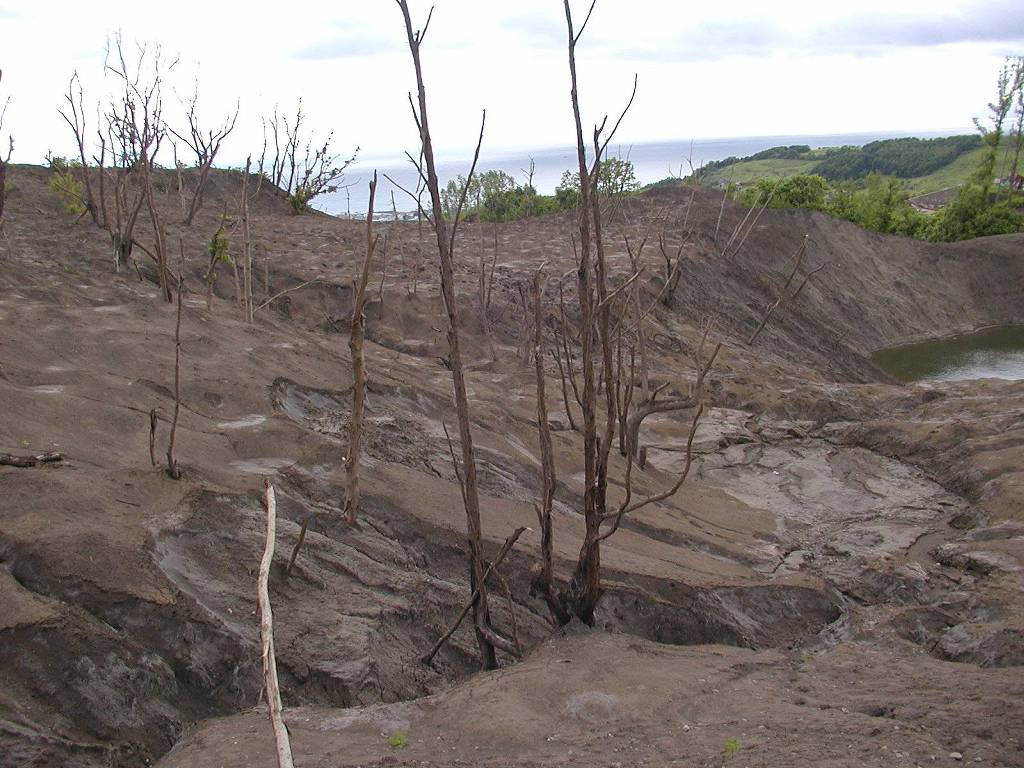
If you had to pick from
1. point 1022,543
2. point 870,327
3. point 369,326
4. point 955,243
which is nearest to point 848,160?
point 955,243

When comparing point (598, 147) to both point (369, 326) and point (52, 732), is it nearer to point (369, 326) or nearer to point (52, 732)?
point (52, 732)

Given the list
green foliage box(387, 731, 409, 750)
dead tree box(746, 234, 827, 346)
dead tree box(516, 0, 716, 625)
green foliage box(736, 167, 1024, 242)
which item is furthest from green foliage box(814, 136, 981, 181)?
green foliage box(387, 731, 409, 750)

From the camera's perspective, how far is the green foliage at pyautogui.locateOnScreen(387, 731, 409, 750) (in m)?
4.79

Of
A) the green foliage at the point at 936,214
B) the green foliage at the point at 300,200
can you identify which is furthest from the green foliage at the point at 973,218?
the green foliage at the point at 300,200

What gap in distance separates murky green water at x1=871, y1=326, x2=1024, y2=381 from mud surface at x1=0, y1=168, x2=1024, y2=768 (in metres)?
7.63

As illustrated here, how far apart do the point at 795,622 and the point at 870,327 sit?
22733 millimetres

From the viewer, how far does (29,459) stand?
641 cm

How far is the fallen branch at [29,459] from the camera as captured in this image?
6.25m

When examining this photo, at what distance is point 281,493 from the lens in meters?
7.40

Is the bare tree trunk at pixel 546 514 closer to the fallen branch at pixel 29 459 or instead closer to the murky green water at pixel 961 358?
the fallen branch at pixel 29 459

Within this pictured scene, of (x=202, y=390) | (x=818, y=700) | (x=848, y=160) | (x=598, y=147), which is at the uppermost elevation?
(x=848, y=160)

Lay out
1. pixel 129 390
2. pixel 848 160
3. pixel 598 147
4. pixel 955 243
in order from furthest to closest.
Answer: pixel 848 160, pixel 955 243, pixel 129 390, pixel 598 147

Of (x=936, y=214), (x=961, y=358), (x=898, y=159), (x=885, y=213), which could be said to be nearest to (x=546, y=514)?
(x=961, y=358)

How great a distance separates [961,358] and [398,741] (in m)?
24.6
